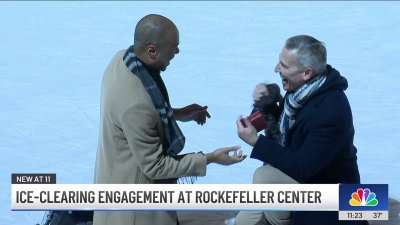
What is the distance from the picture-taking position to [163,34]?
438 cm

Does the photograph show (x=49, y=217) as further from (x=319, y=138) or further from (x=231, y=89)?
(x=231, y=89)

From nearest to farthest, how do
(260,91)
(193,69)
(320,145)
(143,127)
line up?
(143,127) < (320,145) < (260,91) < (193,69)

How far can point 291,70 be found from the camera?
470 cm

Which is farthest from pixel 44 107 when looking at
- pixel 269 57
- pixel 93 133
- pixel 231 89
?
pixel 269 57

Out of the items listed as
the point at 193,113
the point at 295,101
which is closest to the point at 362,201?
the point at 295,101

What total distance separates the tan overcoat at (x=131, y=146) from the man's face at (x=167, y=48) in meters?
0.13

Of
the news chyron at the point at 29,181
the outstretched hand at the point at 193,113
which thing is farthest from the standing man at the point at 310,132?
the news chyron at the point at 29,181

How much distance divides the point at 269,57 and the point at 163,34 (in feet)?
16.5

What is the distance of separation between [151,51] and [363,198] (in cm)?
130

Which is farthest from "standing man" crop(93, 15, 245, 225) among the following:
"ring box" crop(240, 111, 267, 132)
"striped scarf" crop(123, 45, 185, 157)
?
"ring box" crop(240, 111, 267, 132)

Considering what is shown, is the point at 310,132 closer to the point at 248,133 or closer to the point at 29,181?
the point at 248,133

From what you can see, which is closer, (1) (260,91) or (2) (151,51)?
(2) (151,51)

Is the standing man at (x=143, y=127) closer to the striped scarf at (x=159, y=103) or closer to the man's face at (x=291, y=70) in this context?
the striped scarf at (x=159, y=103)

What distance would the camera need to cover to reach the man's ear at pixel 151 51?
14.4ft
